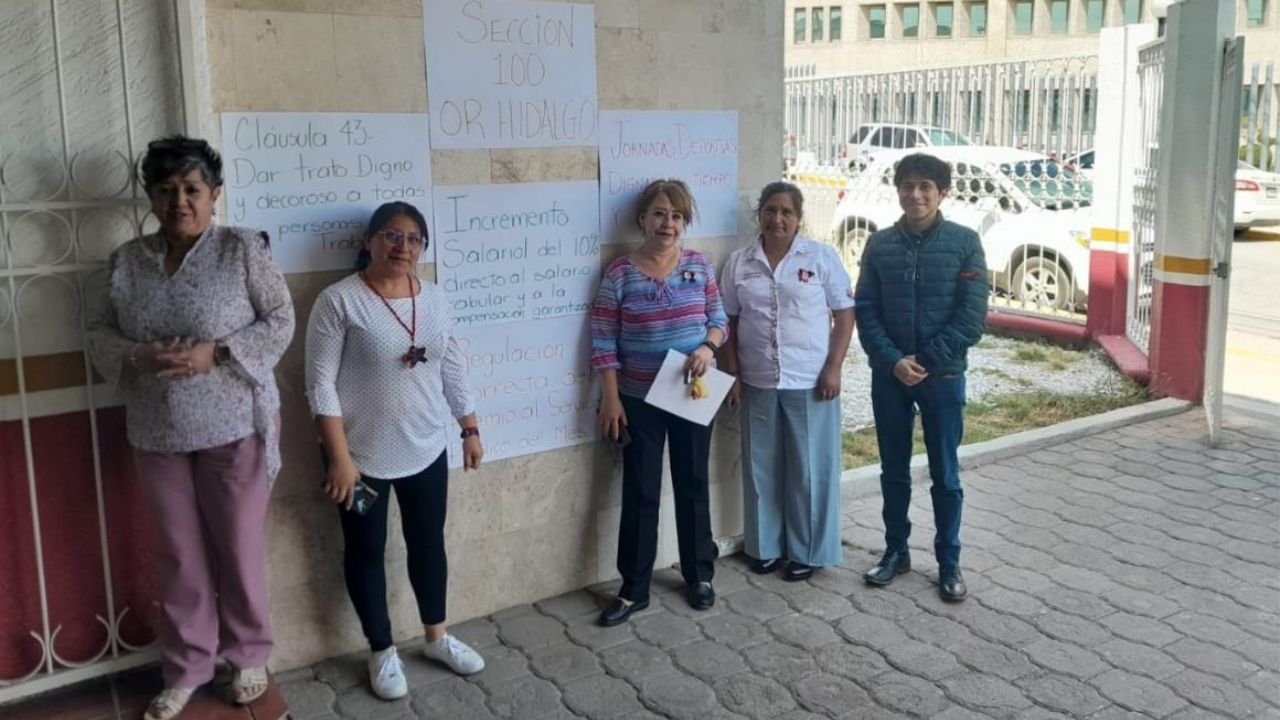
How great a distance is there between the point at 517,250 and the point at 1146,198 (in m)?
6.25

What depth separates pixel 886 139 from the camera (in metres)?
12.7

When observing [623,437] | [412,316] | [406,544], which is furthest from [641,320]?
[406,544]

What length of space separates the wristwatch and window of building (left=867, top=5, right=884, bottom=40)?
4588 cm

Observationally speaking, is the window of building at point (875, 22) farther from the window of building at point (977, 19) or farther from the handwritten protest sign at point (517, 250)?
the handwritten protest sign at point (517, 250)

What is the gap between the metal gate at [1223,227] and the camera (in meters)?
6.62

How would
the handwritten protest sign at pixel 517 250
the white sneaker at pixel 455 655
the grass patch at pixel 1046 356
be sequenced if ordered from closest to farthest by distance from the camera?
the white sneaker at pixel 455 655 → the handwritten protest sign at pixel 517 250 → the grass patch at pixel 1046 356

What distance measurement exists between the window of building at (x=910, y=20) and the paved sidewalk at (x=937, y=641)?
43.4m

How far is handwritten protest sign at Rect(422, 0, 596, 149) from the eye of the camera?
4055mm

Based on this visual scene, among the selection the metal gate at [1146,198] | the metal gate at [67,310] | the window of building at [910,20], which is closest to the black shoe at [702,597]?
the metal gate at [67,310]

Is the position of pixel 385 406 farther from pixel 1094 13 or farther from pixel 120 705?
pixel 1094 13

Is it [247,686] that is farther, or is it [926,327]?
[926,327]

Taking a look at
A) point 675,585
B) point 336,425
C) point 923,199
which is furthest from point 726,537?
point 336,425

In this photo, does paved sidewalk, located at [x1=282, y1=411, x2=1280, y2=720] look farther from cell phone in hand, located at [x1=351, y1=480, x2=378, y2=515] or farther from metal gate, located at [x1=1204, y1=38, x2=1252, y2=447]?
metal gate, located at [x1=1204, y1=38, x2=1252, y2=447]

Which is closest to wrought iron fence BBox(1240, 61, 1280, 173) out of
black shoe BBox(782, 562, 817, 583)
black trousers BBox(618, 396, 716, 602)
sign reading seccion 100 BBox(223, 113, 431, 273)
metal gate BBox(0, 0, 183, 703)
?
black shoe BBox(782, 562, 817, 583)
